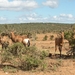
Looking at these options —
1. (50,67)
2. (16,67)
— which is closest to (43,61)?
(50,67)

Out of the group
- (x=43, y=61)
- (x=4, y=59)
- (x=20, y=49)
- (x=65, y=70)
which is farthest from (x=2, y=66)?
(x=65, y=70)

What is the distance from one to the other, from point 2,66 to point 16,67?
0.70 meters

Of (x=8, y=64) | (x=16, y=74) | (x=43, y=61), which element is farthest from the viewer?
(x=8, y=64)

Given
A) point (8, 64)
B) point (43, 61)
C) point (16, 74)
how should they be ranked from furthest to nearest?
point (8, 64) → point (43, 61) → point (16, 74)

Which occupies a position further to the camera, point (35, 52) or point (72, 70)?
point (35, 52)

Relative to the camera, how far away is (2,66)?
1231 cm

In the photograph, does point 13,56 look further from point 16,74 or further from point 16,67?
point 16,74

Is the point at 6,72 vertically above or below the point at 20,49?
below

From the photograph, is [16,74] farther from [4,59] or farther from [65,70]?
[65,70]

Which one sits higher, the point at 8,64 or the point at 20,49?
the point at 20,49

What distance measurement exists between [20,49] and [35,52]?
745 mm

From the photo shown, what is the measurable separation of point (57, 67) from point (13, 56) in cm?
214

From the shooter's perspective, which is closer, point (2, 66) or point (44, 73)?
point (44, 73)

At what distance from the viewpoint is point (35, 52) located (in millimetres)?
12398
